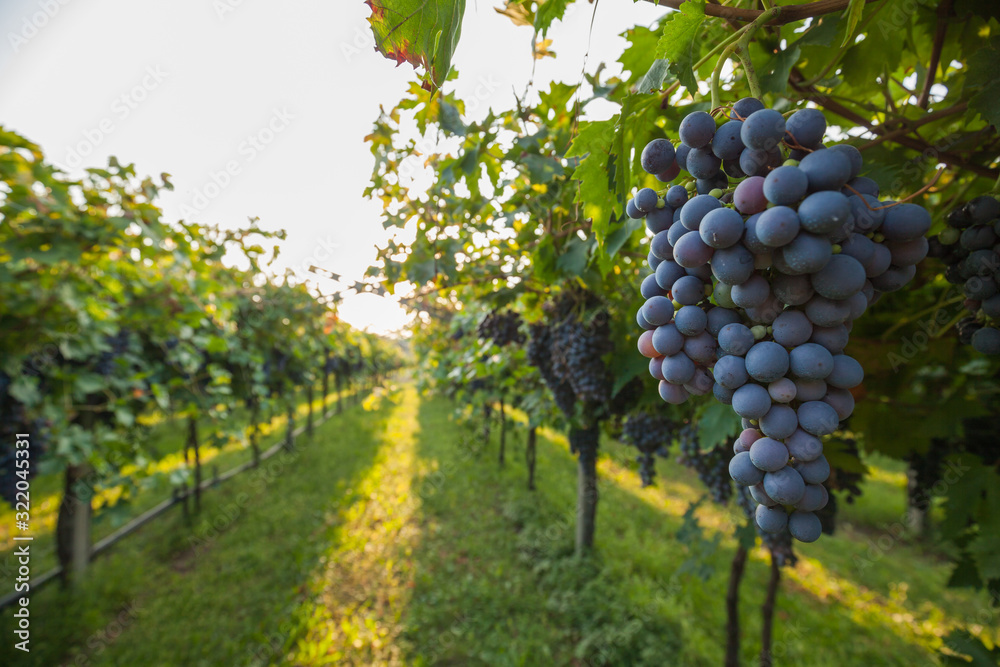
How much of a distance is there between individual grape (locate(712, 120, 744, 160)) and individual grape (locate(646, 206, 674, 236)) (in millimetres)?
116

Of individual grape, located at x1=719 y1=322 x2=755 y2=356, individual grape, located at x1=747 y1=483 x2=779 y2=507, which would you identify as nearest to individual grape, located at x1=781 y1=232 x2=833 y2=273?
individual grape, located at x1=719 y1=322 x2=755 y2=356

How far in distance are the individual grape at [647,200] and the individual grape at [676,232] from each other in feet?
0.18

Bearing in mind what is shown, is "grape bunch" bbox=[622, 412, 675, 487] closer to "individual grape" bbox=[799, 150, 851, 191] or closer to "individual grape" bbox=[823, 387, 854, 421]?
"individual grape" bbox=[823, 387, 854, 421]

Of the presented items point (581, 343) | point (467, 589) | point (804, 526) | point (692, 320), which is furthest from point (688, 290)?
point (467, 589)

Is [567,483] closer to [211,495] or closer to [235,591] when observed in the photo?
[235,591]

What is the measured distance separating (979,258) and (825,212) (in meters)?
0.58

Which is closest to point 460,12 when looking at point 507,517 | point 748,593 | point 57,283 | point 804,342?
point 804,342

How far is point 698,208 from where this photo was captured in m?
0.60

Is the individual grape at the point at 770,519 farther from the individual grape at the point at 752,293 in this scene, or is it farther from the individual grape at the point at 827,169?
the individual grape at the point at 827,169

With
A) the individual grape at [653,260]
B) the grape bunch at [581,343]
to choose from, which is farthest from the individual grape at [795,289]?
the grape bunch at [581,343]

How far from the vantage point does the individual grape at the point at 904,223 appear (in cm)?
58

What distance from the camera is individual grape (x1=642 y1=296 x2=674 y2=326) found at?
0.67 metres

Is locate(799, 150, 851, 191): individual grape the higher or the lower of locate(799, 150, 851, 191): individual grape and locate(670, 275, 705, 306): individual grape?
the higher

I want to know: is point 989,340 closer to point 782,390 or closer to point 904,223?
point 904,223
